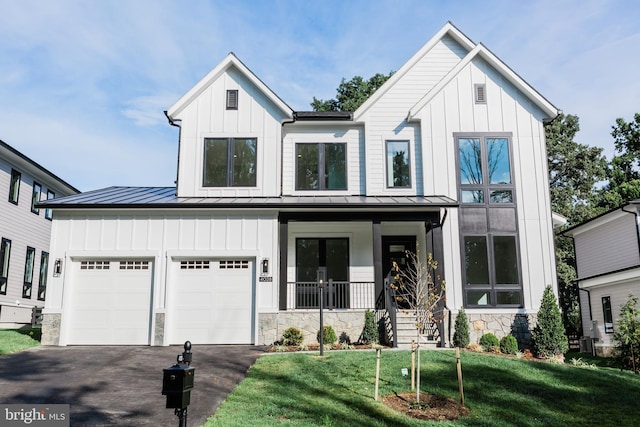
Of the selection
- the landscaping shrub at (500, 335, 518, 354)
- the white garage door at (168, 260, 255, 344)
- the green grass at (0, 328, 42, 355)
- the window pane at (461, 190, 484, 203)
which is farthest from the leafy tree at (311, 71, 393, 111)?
the green grass at (0, 328, 42, 355)

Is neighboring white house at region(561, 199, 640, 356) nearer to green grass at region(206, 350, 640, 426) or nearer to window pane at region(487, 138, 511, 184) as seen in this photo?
window pane at region(487, 138, 511, 184)

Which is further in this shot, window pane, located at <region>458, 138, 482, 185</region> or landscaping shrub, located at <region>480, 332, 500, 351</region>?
window pane, located at <region>458, 138, 482, 185</region>

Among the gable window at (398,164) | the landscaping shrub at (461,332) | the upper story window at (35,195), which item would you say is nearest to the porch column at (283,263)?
the gable window at (398,164)

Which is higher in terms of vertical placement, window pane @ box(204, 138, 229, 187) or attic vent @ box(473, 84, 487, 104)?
attic vent @ box(473, 84, 487, 104)

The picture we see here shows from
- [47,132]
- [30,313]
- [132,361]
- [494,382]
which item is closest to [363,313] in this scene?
[494,382]

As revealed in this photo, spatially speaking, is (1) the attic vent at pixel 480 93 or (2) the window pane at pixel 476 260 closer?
(2) the window pane at pixel 476 260

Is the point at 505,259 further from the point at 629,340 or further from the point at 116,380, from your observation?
the point at 116,380

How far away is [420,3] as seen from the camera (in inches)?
500

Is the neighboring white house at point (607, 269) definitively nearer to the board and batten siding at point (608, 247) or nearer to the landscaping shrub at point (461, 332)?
the board and batten siding at point (608, 247)

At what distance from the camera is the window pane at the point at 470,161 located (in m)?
15.2

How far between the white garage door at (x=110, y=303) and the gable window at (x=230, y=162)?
10.9 feet

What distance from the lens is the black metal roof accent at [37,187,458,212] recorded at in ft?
44.7

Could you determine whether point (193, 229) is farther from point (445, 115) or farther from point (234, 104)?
point (445, 115)

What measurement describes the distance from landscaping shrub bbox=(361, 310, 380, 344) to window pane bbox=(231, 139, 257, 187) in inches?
212
